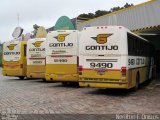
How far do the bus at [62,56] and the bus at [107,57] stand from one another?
2.88m

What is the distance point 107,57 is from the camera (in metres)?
15.0

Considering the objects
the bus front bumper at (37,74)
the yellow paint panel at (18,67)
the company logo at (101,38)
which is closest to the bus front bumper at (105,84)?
the company logo at (101,38)

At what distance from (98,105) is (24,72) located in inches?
536

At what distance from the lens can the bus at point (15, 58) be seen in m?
25.1

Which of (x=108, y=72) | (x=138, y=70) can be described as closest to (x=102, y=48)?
(x=108, y=72)

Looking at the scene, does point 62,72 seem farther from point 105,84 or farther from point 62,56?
point 105,84

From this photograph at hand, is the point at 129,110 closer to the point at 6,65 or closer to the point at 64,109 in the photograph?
the point at 64,109

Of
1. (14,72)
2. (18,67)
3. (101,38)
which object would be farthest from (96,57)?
(14,72)

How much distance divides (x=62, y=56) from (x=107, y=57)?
4253 mm

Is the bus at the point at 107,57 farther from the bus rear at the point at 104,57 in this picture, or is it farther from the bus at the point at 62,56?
the bus at the point at 62,56

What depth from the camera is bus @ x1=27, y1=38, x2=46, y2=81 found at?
2252 cm

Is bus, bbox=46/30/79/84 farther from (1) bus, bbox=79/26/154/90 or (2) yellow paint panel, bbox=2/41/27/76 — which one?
(2) yellow paint panel, bbox=2/41/27/76

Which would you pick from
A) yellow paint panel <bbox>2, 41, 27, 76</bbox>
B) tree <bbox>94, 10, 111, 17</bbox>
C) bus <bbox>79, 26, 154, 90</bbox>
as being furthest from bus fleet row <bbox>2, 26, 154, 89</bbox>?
tree <bbox>94, 10, 111, 17</bbox>

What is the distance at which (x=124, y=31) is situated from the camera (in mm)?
14703
